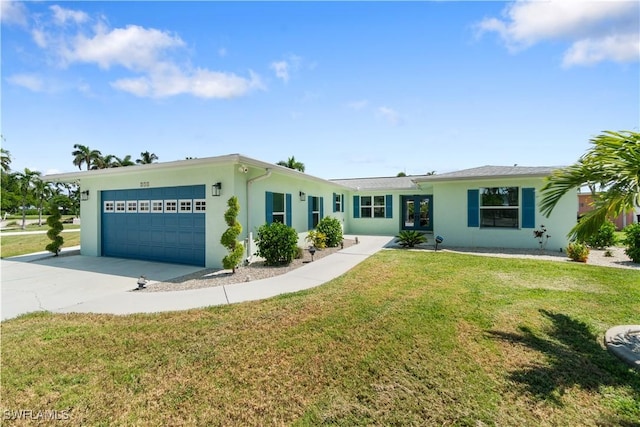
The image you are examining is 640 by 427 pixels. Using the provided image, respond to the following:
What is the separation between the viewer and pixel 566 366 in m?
A: 3.18

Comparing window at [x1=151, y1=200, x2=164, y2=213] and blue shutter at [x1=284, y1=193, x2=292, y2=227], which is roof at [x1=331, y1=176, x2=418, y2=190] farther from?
window at [x1=151, y1=200, x2=164, y2=213]

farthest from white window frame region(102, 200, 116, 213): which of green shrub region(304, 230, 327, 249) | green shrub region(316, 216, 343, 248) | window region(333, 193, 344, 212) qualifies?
window region(333, 193, 344, 212)

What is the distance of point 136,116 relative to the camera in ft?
36.0

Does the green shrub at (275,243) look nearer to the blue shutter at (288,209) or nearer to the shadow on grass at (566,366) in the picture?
the blue shutter at (288,209)

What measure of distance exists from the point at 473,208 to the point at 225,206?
9.75 metres

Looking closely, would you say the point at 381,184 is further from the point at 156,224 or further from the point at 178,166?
the point at 156,224

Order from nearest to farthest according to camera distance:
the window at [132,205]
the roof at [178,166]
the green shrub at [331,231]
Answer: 1. the roof at [178,166]
2. the window at [132,205]
3. the green shrub at [331,231]

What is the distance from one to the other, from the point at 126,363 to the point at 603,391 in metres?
5.16

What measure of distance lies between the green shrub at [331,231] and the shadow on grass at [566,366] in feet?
28.1

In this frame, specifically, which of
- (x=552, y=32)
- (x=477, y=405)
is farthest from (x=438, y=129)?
(x=477, y=405)

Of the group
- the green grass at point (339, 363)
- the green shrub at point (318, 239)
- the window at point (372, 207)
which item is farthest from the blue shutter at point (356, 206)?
the green grass at point (339, 363)

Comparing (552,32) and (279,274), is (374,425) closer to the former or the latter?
(279,274)

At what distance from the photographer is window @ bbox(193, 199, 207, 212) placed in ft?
28.2

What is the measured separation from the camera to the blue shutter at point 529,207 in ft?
35.2
